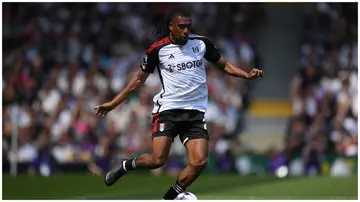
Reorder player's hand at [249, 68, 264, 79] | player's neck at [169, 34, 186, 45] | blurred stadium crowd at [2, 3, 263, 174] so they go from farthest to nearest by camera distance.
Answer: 1. blurred stadium crowd at [2, 3, 263, 174]
2. player's neck at [169, 34, 186, 45]
3. player's hand at [249, 68, 264, 79]

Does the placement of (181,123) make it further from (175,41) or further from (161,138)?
(175,41)

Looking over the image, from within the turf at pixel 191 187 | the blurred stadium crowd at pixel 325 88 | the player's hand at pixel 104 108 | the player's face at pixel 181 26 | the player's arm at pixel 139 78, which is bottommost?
the turf at pixel 191 187

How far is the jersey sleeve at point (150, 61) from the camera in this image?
11539 millimetres

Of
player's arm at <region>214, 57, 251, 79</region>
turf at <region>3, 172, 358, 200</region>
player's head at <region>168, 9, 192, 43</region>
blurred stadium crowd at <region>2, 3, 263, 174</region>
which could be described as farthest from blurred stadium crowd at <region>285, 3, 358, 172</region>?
player's head at <region>168, 9, 192, 43</region>

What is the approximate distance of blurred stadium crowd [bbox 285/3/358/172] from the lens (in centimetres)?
2123

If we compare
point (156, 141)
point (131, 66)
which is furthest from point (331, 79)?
point (156, 141)

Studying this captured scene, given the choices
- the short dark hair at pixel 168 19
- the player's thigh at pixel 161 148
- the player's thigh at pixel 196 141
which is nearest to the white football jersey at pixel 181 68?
the short dark hair at pixel 168 19

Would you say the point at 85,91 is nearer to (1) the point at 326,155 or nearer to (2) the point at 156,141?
(1) the point at 326,155

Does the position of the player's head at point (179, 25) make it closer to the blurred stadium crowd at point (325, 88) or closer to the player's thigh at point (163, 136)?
the player's thigh at point (163, 136)

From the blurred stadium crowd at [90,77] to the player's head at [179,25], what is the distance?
975 cm

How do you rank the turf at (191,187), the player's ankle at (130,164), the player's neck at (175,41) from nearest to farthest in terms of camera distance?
the player's neck at (175,41) → the player's ankle at (130,164) → the turf at (191,187)

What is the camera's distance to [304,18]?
85.3 feet

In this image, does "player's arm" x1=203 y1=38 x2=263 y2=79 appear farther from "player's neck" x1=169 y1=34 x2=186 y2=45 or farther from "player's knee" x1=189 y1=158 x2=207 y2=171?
"player's knee" x1=189 y1=158 x2=207 y2=171

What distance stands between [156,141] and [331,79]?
39.9 ft
